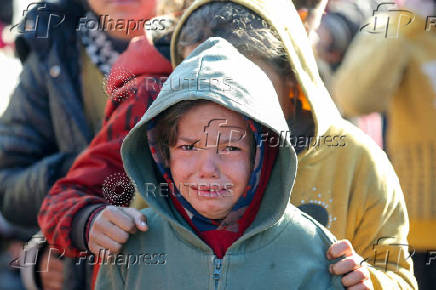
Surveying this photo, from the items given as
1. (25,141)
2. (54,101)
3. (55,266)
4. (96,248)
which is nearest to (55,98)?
(54,101)

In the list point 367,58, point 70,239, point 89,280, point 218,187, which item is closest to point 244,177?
point 218,187

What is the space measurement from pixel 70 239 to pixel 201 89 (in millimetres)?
742

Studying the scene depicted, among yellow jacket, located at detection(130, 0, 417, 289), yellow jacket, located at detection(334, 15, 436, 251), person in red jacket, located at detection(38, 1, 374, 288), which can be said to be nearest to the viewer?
yellow jacket, located at detection(130, 0, 417, 289)

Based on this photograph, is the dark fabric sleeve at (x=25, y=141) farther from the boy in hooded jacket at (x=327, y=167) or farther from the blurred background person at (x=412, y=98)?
the blurred background person at (x=412, y=98)

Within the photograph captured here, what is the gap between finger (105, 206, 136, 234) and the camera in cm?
218

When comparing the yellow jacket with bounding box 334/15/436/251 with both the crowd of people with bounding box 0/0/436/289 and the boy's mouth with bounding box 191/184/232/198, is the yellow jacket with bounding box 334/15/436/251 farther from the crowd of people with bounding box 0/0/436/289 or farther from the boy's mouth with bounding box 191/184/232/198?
the boy's mouth with bounding box 191/184/232/198

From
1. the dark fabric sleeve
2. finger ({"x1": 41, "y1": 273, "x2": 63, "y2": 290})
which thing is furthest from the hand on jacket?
the dark fabric sleeve

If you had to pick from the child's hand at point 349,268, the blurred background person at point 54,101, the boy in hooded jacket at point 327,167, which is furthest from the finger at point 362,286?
the blurred background person at point 54,101

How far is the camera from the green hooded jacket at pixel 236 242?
208 centimetres

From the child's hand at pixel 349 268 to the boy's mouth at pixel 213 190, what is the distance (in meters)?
0.31

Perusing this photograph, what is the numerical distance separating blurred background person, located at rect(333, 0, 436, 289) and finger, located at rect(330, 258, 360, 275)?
1792 mm

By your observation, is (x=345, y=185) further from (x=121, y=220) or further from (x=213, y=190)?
(x=121, y=220)

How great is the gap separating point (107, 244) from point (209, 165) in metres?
0.38

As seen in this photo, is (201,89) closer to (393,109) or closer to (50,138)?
(50,138)
